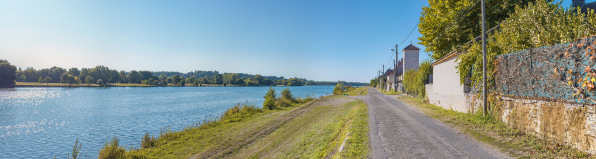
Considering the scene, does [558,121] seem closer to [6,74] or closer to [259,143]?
[259,143]

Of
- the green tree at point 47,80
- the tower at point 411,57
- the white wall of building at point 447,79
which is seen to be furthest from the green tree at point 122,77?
the white wall of building at point 447,79

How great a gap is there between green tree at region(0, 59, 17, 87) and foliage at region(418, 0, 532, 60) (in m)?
124

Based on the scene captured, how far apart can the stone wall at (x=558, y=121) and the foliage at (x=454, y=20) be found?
11.5 meters

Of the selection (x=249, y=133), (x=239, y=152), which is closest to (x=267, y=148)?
(x=239, y=152)

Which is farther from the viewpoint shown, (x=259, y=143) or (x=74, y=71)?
(x=74, y=71)

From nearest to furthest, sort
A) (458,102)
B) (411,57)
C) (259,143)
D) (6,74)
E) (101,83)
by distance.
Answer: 1. (259,143)
2. (458,102)
3. (411,57)
4. (6,74)
5. (101,83)

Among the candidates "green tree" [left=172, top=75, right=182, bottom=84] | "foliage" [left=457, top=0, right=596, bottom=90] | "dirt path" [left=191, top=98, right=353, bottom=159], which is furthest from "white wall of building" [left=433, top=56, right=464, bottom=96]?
"green tree" [left=172, top=75, right=182, bottom=84]

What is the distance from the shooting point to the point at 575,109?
5.79m

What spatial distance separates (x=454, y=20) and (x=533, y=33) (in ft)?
36.6

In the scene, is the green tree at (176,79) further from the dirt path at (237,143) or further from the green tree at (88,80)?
the dirt path at (237,143)

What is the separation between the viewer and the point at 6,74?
3243 inches

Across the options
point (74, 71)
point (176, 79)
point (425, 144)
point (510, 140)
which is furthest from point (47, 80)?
point (510, 140)

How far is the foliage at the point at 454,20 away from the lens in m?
17.8

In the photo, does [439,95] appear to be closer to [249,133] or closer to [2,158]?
[249,133]
